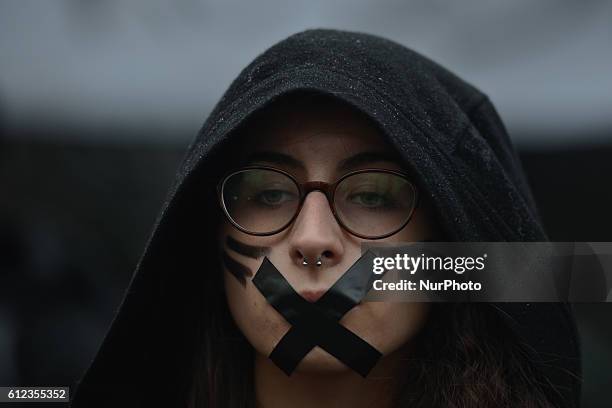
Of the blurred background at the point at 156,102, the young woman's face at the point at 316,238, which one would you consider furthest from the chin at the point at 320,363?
the blurred background at the point at 156,102

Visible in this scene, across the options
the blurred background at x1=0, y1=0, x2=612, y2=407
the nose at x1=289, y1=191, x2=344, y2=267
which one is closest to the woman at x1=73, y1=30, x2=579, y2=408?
the nose at x1=289, y1=191, x2=344, y2=267

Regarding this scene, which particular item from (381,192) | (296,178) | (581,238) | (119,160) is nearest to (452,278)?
(381,192)

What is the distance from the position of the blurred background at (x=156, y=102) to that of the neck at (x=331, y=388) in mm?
1405

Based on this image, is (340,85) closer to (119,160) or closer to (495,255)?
(495,255)

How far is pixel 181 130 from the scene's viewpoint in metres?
3.12

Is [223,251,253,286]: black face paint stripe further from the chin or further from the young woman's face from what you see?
the chin

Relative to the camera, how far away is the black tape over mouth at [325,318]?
5.01ft

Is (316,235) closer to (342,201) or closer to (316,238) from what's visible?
(316,238)

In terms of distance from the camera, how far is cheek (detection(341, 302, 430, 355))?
155 centimetres

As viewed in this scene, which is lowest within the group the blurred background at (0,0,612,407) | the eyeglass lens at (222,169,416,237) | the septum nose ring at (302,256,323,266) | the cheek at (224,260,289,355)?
the cheek at (224,260,289,355)

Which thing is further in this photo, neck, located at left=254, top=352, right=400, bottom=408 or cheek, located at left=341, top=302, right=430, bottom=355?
neck, located at left=254, top=352, right=400, bottom=408

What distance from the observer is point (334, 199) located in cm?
158

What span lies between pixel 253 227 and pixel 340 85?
12.6 inches

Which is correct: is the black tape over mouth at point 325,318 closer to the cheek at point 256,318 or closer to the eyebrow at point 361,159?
the cheek at point 256,318
